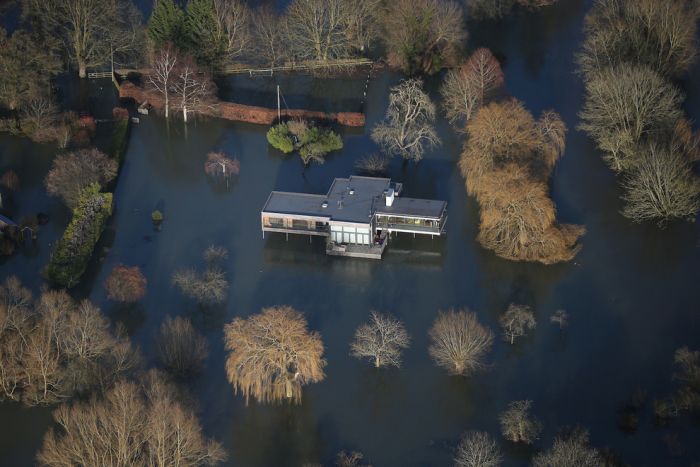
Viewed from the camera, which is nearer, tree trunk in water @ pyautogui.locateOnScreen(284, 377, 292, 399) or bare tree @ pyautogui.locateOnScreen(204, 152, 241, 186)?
tree trunk in water @ pyautogui.locateOnScreen(284, 377, 292, 399)

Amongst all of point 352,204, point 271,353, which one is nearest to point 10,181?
point 352,204

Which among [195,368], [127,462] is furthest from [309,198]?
[127,462]

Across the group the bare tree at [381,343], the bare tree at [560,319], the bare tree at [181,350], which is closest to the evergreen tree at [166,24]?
the bare tree at [181,350]

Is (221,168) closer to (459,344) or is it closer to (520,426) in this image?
(459,344)

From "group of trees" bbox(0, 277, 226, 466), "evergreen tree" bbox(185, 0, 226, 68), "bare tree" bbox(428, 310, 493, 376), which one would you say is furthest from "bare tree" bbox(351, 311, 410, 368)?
"evergreen tree" bbox(185, 0, 226, 68)

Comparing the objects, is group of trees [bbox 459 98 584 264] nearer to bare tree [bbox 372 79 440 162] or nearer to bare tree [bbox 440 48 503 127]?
bare tree [bbox 372 79 440 162]

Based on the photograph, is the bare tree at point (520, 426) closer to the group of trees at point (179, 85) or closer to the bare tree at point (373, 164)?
the bare tree at point (373, 164)
